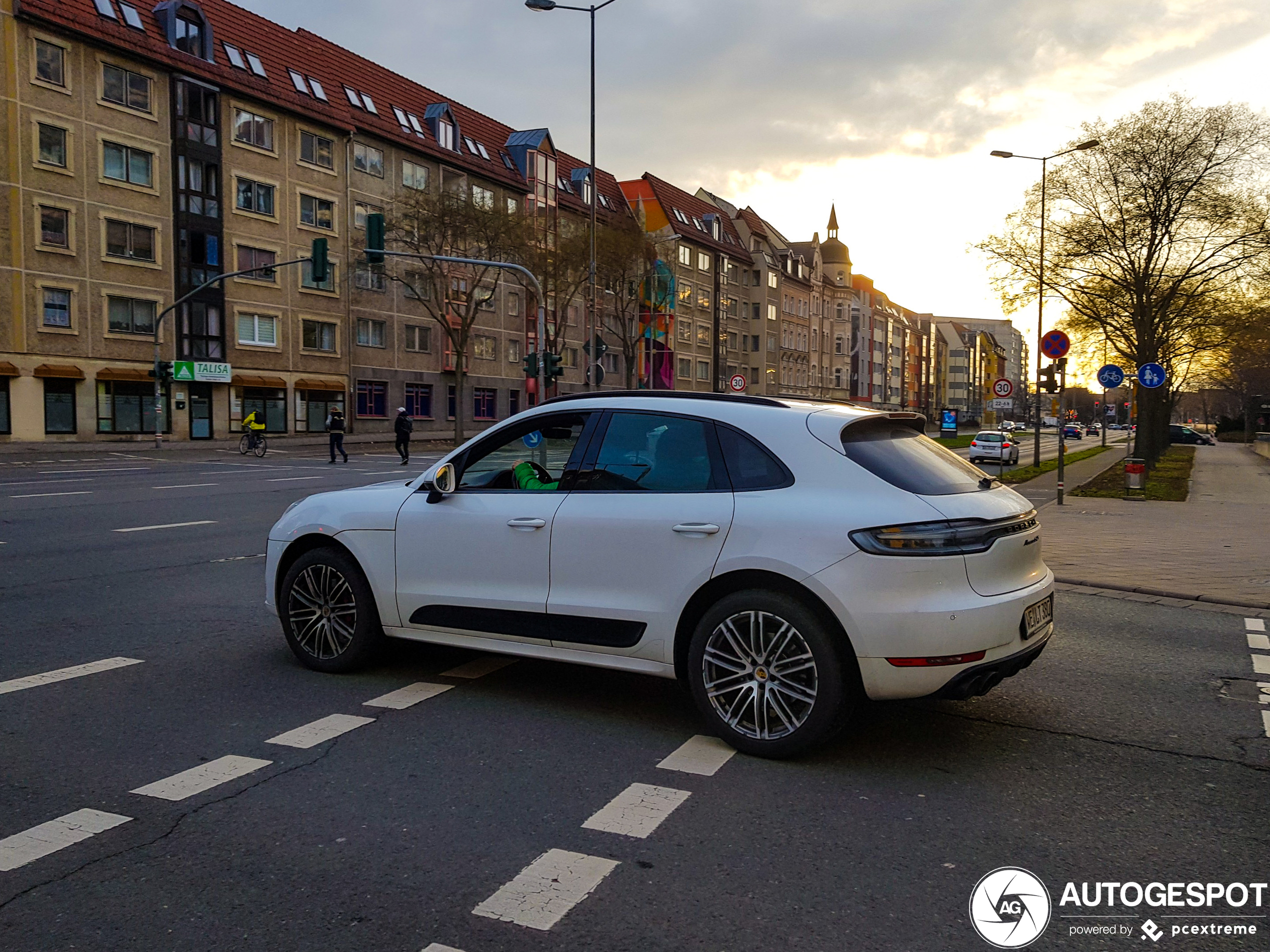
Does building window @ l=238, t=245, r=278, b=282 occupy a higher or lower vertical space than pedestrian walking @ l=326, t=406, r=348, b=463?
higher

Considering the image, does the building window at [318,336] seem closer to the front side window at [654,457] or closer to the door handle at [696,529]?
the front side window at [654,457]

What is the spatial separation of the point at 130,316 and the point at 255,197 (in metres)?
8.36

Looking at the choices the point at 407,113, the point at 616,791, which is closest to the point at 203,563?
the point at 616,791

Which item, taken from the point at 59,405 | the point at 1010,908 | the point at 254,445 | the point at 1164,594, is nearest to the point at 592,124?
the point at 254,445

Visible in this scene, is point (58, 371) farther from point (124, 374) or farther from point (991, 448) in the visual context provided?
point (991, 448)

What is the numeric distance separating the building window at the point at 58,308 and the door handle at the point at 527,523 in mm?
38273

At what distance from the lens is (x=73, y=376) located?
38.2 m

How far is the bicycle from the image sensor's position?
117ft

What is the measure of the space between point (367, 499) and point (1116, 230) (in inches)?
1438

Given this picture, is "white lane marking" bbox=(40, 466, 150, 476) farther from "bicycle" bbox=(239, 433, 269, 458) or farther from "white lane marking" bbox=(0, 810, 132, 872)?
"white lane marking" bbox=(0, 810, 132, 872)

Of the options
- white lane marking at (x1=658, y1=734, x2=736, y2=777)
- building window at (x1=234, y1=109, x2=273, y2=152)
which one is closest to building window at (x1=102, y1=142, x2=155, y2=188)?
building window at (x1=234, y1=109, x2=273, y2=152)

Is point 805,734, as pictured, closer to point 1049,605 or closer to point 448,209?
point 1049,605

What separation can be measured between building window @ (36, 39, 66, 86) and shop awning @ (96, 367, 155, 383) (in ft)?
32.9

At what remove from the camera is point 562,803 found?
406 cm
